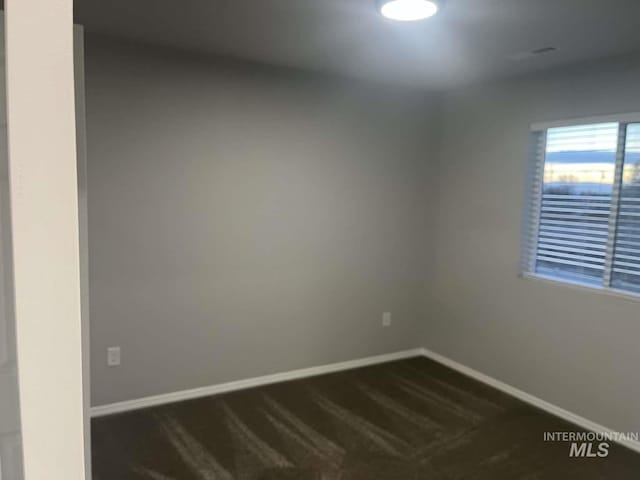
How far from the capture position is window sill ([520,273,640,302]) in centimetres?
291

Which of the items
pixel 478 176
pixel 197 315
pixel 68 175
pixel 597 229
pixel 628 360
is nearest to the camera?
pixel 68 175

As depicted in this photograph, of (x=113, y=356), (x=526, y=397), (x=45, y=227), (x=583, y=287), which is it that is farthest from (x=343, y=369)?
(x=45, y=227)

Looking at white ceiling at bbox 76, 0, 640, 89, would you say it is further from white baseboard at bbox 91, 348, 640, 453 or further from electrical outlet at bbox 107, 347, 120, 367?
white baseboard at bbox 91, 348, 640, 453

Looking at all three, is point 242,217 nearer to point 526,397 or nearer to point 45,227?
point 526,397

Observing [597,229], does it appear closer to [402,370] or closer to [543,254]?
[543,254]

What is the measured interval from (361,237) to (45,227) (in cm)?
338

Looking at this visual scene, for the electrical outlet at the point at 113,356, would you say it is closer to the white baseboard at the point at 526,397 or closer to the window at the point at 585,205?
the white baseboard at the point at 526,397

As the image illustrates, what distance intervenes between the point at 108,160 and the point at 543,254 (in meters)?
2.91

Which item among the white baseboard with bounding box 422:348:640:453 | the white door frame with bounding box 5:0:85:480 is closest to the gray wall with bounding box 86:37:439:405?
the white baseboard with bounding box 422:348:640:453

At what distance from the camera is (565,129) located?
3.25 m

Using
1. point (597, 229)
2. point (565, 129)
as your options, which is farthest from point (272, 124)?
point (597, 229)

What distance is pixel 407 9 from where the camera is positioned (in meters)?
2.16

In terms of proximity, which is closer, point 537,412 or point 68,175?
point 68,175

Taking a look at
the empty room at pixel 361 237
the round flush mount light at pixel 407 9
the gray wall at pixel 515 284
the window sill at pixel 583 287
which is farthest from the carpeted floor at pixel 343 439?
the round flush mount light at pixel 407 9
